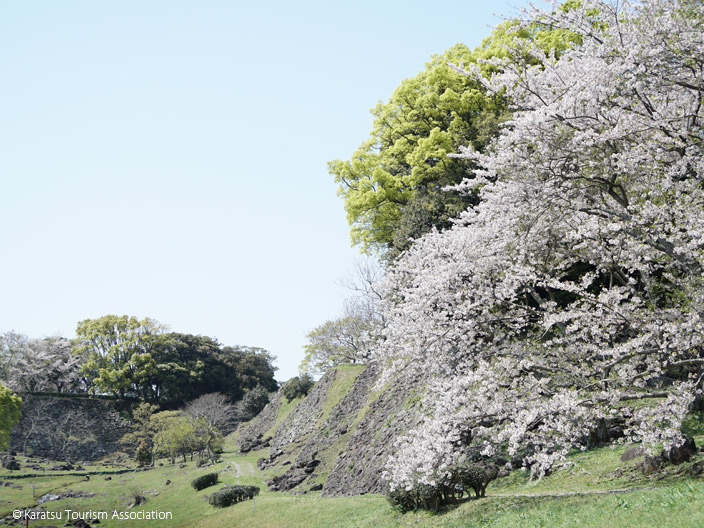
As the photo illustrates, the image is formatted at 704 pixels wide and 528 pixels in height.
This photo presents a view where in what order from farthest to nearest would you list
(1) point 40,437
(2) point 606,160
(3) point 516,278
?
1. (1) point 40,437
2. (3) point 516,278
3. (2) point 606,160

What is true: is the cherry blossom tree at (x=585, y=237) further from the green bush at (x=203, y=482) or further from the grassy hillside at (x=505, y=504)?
the green bush at (x=203, y=482)

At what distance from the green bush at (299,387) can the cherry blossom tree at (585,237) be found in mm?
36461

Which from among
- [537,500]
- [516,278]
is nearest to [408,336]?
[516,278]

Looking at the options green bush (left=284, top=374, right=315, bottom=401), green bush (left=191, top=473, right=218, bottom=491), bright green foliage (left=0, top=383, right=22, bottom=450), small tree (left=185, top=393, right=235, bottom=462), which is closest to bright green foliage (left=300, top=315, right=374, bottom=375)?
green bush (left=284, top=374, right=315, bottom=401)

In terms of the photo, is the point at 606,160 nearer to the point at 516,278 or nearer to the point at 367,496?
the point at 516,278

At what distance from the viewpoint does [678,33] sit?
280 inches

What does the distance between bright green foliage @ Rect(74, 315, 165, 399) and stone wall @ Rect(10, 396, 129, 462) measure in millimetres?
3498

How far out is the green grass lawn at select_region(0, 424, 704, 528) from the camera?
7309 mm

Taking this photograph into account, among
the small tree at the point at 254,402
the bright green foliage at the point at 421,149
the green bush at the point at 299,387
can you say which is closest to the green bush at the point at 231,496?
the bright green foliage at the point at 421,149

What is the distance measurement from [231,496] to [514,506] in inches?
633

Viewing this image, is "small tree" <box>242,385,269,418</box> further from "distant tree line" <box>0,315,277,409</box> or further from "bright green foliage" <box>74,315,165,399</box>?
"bright green foliage" <box>74,315,165,399</box>

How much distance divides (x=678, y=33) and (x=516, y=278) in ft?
15.7

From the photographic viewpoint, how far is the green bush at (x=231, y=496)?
21.6 meters

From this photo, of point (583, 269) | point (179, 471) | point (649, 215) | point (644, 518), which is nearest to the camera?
point (644, 518)
